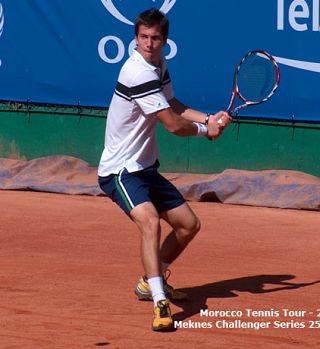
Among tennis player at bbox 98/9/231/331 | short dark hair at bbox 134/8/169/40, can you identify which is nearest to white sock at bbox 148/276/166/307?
tennis player at bbox 98/9/231/331

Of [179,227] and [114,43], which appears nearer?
[179,227]

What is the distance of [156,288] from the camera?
582 centimetres

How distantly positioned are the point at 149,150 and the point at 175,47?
500 cm

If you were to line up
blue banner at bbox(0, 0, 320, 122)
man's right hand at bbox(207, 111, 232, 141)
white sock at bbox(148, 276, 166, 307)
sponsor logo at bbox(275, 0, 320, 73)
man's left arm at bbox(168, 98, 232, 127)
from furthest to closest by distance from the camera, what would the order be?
blue banner at bbox(0, 0, 320, 122), sponsor logo at bbox(275, 0, 320, 73), man's left arm at bbox(168, 98, 232, 127), man's right hand at bbox(207, 111, 232, 141), white sock at bbox(148, 276, 166, 307)

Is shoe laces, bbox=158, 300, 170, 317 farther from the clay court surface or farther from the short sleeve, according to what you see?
the short sleeve

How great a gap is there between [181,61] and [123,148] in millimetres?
5037

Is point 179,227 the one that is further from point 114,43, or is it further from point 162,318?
point 114,43

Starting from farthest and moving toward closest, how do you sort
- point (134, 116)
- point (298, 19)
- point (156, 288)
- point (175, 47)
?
1. point (175, 47)
2. point (298, 19)
3. point (134, 116)
4. point (156, 288)

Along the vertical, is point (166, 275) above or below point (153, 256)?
below

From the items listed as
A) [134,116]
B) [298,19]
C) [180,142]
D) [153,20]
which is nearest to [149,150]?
[134,116]

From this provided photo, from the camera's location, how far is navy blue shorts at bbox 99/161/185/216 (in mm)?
6062

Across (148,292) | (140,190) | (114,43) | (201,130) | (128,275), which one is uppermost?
(114,43)

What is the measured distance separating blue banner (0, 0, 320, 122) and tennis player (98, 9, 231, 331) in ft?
14.0

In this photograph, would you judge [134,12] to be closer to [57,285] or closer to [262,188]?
[262,188]
